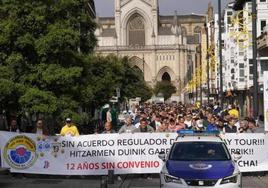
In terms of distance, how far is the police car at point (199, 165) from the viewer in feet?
44.3

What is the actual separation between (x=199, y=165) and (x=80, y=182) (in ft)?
18.7

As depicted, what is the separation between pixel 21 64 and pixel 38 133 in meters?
4.48

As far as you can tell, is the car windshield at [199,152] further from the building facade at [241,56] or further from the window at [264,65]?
the window at [264,65]

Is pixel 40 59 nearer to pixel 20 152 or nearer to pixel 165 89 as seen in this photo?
pixel 20 152

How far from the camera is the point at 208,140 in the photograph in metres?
15.0

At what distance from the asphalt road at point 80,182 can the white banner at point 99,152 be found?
256 millimetres

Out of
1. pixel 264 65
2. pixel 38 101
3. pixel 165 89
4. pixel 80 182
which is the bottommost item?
pixel 80 182

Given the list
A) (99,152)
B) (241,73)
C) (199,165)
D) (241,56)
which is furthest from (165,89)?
(199,165)

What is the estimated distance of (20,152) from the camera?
19609 mm

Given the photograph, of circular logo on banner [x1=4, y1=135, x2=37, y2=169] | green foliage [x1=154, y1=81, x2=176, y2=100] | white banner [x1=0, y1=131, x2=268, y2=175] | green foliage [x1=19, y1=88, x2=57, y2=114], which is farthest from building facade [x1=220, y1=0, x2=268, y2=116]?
green foliage [x1=154, y1=81, x2=176, y2=100]

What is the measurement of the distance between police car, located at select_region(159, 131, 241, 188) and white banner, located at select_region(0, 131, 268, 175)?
4.29m

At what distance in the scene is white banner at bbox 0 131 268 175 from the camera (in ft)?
64.4

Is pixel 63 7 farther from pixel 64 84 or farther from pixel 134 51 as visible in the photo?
pixel 134 51

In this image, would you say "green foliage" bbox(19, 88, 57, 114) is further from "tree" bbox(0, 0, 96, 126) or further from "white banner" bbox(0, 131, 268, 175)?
"white banner" bbox(0, 131, 268, 175)
